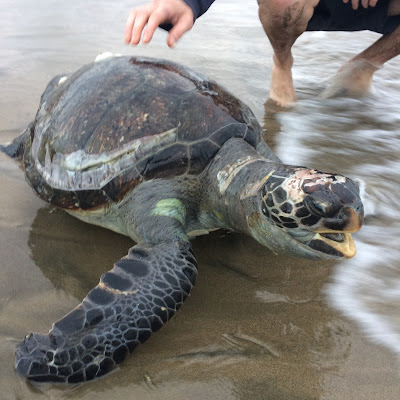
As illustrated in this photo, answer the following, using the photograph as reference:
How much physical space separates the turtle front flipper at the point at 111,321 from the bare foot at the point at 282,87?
2528 millimetres

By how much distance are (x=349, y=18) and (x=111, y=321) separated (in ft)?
11.9

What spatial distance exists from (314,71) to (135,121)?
330 cm

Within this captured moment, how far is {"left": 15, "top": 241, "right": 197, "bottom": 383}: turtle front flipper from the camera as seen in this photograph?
1.38 m

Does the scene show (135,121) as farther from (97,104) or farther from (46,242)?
(46,242)

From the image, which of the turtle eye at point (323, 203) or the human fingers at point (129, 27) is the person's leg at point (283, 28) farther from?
the turtle eye at point (323, 203)

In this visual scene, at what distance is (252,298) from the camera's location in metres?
1.78

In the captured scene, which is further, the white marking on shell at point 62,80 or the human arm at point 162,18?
the white marking on shell at point 62,80

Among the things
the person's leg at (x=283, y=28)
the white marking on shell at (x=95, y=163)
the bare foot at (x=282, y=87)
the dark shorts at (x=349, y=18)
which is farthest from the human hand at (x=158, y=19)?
the dark shorts at (x=349, y=18)

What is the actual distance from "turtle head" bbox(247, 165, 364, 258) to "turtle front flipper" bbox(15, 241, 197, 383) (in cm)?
37

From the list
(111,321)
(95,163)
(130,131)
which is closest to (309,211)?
(111,321)

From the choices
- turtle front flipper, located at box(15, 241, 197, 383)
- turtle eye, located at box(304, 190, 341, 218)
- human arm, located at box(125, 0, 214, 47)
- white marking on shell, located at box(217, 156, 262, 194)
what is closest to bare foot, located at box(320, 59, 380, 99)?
human arm, located at box(125, 0, 214, 47)

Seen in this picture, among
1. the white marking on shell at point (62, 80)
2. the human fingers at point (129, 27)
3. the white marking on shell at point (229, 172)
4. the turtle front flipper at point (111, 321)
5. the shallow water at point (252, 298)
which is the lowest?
the shallow water at point (252, 298)

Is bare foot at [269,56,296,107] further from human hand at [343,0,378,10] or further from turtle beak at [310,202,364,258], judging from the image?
turtle beak at [310,202,364,258]

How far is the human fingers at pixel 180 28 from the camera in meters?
2.22
